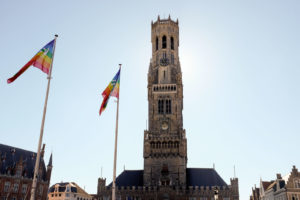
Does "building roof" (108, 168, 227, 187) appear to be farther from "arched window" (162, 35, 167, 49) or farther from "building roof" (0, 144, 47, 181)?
"arched window" (162, 35, 167, 49)

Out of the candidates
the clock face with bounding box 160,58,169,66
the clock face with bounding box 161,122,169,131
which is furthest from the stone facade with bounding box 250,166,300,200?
the clock face with bounding box 160,58,169,66

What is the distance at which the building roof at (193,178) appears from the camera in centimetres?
7600

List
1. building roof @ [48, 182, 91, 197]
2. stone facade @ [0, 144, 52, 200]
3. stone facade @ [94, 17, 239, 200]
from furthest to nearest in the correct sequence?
building roof @ [48, 182, 91, 197] → stone facade @ [94, 17, 239, 200] → stone facade @ [0, 144, 52, 200]

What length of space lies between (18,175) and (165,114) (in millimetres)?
42429

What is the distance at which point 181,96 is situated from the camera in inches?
3388

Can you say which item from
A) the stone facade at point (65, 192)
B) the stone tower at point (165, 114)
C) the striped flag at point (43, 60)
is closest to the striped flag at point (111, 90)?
the striped flag at point (43, 60)

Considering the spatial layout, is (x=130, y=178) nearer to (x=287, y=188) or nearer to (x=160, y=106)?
(x=160, y=106)

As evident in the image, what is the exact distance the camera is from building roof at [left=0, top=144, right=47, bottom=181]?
69750 millimetres

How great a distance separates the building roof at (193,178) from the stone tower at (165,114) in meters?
3.90

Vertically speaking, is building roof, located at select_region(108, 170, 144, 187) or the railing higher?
the railing

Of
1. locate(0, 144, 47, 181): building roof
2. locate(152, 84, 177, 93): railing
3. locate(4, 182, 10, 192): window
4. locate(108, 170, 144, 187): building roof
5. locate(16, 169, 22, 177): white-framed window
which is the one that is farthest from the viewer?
locate(152, 84, 177, 93): railing

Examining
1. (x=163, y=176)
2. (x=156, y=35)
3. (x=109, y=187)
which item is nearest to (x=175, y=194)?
(x=163, y=176)

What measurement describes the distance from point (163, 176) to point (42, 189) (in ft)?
109

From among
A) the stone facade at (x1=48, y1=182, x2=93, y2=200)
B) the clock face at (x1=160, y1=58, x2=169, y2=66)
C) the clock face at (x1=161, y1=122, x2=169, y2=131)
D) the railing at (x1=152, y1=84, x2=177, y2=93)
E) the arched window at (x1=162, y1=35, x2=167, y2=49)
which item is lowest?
the stone facade at (x1=48, y1=182, x2=93, y2=200)
